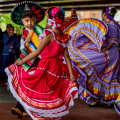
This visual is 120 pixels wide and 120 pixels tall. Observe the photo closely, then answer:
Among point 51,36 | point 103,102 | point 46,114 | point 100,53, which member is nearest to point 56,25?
point 51,36

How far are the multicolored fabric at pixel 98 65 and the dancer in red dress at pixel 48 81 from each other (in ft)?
5.97

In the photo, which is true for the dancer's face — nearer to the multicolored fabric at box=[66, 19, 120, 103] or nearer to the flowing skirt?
the flowing skirt

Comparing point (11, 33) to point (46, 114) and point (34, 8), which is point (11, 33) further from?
point (46, 114)

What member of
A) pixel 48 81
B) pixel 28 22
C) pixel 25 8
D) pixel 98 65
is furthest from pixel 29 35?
pixel 98 65

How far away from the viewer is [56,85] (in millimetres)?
3375

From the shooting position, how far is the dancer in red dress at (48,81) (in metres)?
3.23

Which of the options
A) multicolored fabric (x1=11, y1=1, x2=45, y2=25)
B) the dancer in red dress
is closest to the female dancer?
multicolored fabric (x1=11, y1=1, x2=45, y2=25)

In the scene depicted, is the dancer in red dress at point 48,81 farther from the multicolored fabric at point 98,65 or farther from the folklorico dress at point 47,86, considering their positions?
the multicolored fabric at point 98,65

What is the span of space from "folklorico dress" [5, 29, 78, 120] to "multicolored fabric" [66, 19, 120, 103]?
5.98 feet

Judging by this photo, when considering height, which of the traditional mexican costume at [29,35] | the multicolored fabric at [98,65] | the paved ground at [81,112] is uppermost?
the traditional mexican costume at [29,35]

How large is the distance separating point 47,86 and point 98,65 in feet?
7.02

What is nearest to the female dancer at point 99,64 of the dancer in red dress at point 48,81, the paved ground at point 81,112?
the paved ground at point 81,112

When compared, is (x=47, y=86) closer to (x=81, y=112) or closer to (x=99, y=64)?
(x=81, y=112)

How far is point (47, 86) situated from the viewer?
3.30 m
